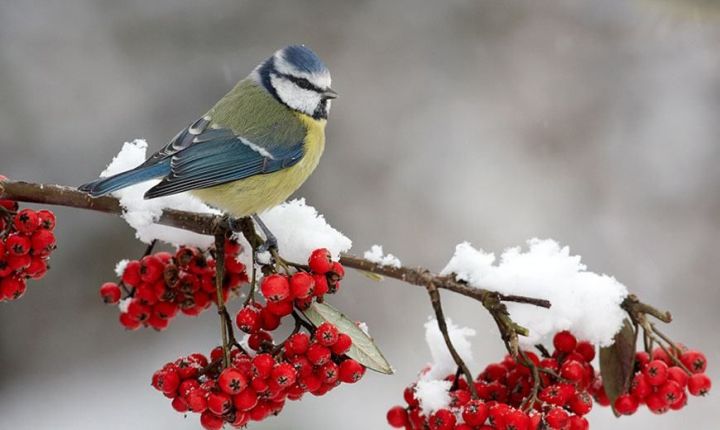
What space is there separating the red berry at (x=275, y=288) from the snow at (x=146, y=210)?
41 cm

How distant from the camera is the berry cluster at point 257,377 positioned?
1.31 meters

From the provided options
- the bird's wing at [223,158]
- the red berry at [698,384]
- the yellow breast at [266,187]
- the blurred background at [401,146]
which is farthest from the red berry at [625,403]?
the blurred background at [401,146]

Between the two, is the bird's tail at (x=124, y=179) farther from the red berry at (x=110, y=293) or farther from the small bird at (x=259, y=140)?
the red berry at (x=110, y=293)

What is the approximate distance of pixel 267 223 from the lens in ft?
5.58

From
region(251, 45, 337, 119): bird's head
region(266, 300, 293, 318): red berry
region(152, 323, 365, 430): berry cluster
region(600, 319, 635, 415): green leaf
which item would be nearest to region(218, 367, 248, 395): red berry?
→ region(152, 323, 365, 430): berry cluster

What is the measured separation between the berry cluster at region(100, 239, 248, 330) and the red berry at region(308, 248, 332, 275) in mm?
312

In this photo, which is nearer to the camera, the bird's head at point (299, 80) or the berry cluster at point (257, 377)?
the berry cluster at point (257, 377)

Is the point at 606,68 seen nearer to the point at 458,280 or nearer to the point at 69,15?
the point at 69,15

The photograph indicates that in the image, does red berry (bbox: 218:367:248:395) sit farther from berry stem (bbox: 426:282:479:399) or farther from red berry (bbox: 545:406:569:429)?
red berry (bbox: 545:406:569:429)

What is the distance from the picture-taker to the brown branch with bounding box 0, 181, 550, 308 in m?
1.45

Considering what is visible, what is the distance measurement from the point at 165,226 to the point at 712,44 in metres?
4.23

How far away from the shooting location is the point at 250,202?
2.02m

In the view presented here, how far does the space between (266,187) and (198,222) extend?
22.8 inches

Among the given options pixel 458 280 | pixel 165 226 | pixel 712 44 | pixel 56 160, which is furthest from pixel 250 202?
pixel 712 44
